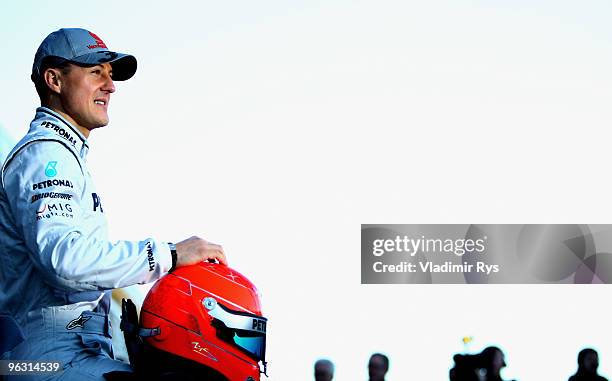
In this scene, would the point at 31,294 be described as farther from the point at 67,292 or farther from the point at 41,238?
the point at 41,238

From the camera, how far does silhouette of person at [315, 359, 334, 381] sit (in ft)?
18.7

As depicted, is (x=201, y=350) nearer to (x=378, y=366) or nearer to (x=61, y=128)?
(x=61, y=128)

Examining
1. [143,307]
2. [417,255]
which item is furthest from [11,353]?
[417,255]

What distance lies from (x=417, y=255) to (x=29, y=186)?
7883 millimetres

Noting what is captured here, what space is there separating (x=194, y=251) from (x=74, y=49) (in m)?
0.89

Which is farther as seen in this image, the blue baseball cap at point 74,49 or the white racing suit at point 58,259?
the blue baseball cap at point 74,49

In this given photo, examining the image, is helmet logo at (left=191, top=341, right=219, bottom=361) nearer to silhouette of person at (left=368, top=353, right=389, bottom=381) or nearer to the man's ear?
the man's ear

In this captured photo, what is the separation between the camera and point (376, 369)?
19.6 feet

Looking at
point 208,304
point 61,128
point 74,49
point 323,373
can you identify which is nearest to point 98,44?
point 74,49

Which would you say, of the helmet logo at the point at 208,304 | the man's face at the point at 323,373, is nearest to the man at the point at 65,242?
the helmet logo at the point at 208,304

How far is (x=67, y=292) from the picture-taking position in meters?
3.19

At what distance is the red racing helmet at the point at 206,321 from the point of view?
325 centimetres

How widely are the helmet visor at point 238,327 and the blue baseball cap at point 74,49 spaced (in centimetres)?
100

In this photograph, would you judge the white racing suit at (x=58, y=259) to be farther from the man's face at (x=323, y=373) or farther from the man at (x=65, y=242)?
the man's face at (x=323, y=373)
